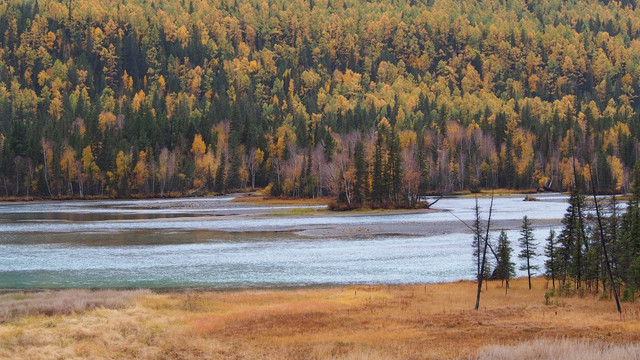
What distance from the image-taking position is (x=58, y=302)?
Result: 36.9 m

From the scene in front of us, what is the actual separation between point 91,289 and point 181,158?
5834 inches

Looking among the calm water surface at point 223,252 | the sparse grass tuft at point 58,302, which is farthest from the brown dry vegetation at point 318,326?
the calm water surface at point 223,252

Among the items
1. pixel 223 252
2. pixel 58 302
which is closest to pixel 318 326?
pixel 58 302

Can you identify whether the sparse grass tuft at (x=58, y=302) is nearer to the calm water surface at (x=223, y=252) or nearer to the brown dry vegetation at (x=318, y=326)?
the brown dry vegetation at (x=318, y=326)

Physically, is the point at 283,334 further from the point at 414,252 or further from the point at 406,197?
the point at 406,197

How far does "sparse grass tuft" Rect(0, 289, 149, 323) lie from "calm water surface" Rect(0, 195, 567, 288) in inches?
244

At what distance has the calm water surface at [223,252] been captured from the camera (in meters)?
51.7

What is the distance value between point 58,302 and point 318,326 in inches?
554

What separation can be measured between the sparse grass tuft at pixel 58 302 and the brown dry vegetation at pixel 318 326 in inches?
35.5

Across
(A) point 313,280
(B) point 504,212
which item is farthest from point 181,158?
(A) point 313,280

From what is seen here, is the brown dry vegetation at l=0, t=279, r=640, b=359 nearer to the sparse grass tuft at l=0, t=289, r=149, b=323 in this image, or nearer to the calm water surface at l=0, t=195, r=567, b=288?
the sparse grass tuft at l=0, t=289, r=149, b=323

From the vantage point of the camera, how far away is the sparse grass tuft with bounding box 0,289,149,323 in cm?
3478

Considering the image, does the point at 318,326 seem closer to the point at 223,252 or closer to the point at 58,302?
the point at 58,302

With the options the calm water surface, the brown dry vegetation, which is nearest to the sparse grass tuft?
the brown dry vegetation
